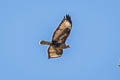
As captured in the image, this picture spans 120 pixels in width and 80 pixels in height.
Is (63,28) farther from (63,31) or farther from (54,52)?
(54,52)

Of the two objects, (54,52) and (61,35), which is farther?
(54,52)

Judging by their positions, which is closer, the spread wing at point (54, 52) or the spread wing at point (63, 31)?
the spread wing at point (63, 31)

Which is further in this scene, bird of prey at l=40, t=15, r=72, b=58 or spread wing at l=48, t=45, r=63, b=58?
spread wing at l=48, t=45, r=63, b=58

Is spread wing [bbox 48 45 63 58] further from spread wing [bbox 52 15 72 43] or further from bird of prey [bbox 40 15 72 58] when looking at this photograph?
spread wing [bbox 52 15 72 43]

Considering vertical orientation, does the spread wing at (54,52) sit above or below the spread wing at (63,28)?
below

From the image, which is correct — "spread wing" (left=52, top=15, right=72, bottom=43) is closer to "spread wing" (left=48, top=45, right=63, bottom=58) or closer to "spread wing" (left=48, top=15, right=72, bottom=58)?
"spread wing" (left=48, top=15, right=72, bottom=58)

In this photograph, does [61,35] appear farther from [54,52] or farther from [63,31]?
[54,52]

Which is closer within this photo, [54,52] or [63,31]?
[63,31]

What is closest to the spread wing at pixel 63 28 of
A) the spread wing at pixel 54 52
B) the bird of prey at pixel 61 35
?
the bird of prey at pixel 61 35

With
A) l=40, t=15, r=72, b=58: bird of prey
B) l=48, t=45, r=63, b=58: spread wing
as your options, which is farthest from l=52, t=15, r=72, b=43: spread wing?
l=48, t=45, r=63, b=58: spread wing

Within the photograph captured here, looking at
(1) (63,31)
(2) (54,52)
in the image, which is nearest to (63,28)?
(1) (63,31)

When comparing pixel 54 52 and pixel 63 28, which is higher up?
pixel 63 28

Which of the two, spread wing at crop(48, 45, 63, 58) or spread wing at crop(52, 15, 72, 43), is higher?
spread wing at crop(52, 15, 72, 43)

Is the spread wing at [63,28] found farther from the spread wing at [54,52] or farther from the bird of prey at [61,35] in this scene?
the spread wing at [54,52]
